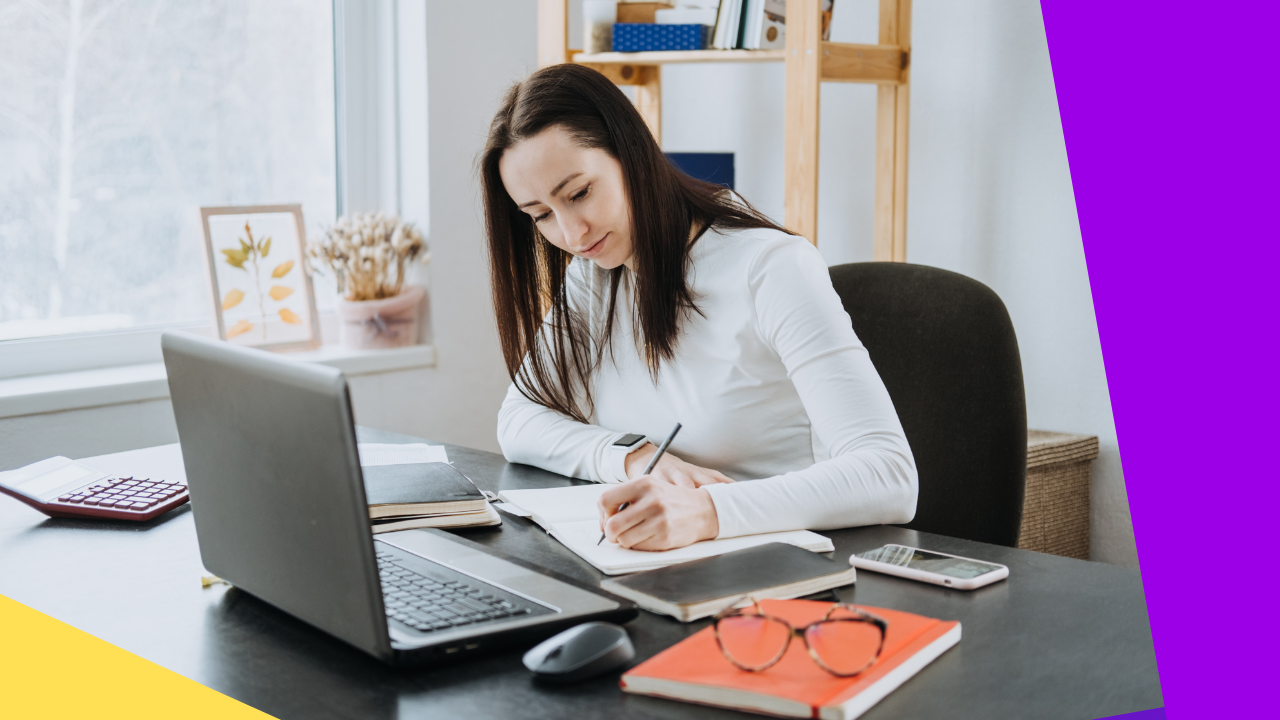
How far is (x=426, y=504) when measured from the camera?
1114 mm

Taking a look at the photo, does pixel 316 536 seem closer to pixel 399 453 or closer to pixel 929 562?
pixel 929 562

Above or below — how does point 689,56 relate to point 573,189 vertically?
above

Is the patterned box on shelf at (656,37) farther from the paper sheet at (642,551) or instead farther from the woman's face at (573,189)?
the paper sheet at (642,551)

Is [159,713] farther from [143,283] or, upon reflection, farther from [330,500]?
[143,283]

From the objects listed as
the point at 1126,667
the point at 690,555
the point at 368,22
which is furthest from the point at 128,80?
the point at 1126,667

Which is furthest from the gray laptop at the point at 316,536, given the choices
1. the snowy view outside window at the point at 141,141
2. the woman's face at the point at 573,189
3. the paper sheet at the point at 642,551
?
the snowy view outside window at the point at 141,141

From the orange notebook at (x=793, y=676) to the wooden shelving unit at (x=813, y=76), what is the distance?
1.43 metres

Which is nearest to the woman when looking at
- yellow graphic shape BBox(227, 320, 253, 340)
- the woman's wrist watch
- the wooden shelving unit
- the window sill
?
the woman's wrist watch

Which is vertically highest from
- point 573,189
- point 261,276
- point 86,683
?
point 573,189

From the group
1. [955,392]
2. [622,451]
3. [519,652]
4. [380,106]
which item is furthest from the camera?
[380,106]

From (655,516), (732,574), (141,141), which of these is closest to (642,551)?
(655,516)

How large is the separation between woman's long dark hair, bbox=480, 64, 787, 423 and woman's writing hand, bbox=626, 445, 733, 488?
19 cm

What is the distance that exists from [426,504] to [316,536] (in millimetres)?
355

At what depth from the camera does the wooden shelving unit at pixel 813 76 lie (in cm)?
211
